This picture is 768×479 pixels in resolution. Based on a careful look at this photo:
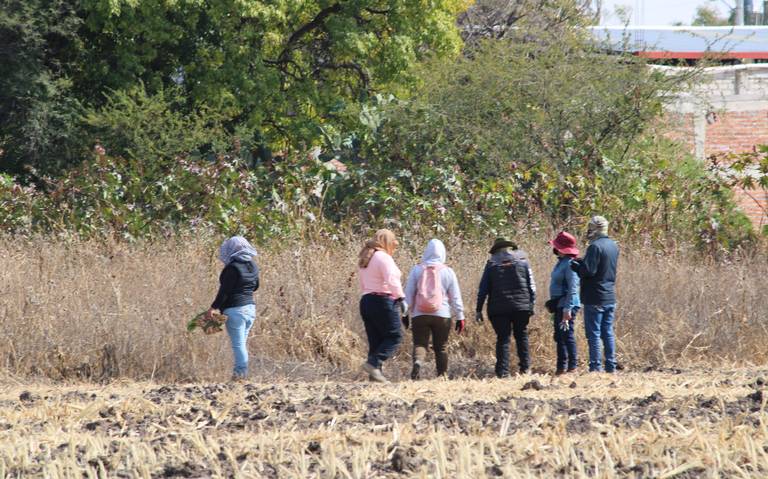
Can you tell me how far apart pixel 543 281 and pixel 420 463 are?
25.2ft

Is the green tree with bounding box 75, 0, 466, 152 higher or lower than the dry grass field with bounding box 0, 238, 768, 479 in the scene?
higher

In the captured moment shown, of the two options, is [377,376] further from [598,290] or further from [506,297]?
[598,290]

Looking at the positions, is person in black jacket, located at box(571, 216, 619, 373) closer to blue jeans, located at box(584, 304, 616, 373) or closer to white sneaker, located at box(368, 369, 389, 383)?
blue jeans, located at box(584, 304, 616, 373)

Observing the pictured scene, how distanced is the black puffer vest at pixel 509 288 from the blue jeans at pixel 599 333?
59cm

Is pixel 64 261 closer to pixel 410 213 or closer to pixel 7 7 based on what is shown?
pixel 410 213

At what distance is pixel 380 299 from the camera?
11.1m

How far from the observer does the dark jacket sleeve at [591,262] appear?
37.0 feet

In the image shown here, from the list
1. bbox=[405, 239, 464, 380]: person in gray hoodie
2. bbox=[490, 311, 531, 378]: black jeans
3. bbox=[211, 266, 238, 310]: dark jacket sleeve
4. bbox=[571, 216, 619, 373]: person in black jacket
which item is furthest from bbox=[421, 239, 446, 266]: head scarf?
bbox=[211, 266, 238, 310]: dark jacket sleeve

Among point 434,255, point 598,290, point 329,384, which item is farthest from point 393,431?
point 598,290

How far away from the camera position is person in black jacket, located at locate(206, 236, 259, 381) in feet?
35.7

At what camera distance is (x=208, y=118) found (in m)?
22.3

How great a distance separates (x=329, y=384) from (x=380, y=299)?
1.14 metres

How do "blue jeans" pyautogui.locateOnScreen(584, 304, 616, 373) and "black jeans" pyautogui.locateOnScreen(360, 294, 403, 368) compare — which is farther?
"blue jeans" pyautogui.locateOnScreen(584, 304, 616, 373)

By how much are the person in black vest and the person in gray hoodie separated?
0.34 metres
